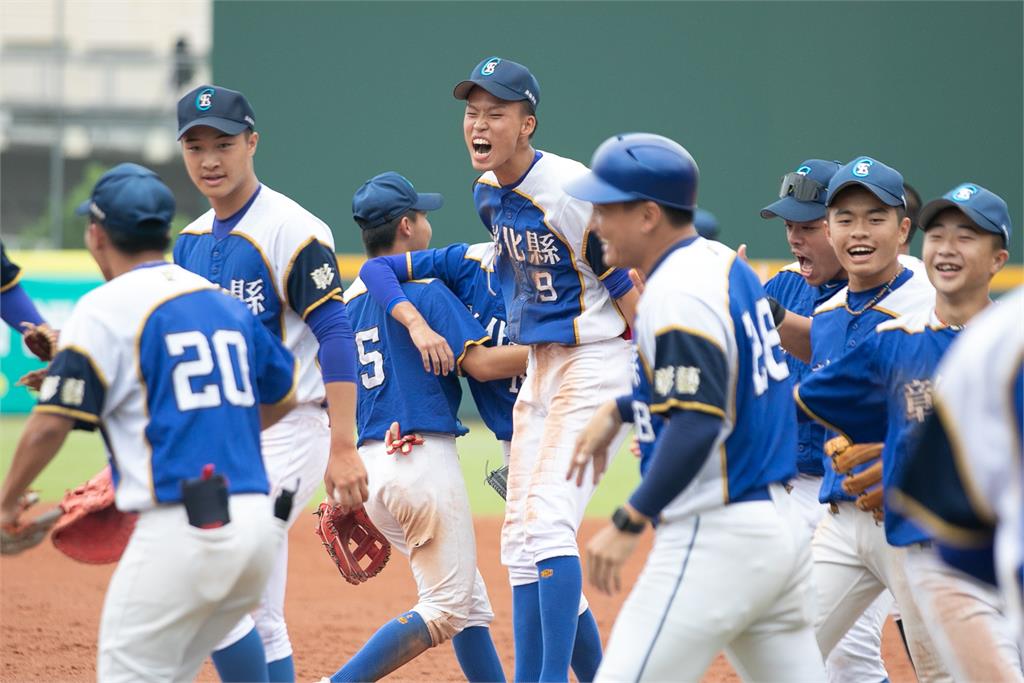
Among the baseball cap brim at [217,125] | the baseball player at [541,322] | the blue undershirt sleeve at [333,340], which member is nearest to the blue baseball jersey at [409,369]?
the baseball player at [541,322]

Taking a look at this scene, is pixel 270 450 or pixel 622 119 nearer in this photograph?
pixel 270 450

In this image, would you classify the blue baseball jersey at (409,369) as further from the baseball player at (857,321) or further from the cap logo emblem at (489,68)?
the baseball player at (857,321)

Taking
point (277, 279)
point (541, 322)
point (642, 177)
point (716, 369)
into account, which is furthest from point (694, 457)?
point (277, 279)

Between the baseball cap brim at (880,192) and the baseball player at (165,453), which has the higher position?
the baseball cap brim at (880,192)

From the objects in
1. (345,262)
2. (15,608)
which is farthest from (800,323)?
(345,262)

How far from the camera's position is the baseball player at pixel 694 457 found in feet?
9.79

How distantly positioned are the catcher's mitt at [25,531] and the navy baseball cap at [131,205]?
2.46ft

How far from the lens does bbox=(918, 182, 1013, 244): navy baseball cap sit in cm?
377

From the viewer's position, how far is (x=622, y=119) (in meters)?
18.0

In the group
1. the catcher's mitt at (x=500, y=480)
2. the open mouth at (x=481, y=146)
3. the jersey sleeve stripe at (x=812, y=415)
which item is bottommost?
the catcher's mitt at (x=500, y=480)

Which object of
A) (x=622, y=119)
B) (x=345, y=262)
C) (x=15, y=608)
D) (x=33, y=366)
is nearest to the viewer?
(x=15, y=608)

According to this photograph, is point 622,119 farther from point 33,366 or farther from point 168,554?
point 168,554

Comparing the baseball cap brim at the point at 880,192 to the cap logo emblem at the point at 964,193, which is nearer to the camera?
the cap logo emblem at the point at 964,193

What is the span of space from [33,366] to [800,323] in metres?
12.1
